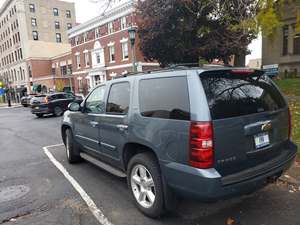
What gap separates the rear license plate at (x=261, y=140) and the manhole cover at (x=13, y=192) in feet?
12.7

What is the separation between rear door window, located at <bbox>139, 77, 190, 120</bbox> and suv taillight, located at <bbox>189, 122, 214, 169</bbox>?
0.59 feet

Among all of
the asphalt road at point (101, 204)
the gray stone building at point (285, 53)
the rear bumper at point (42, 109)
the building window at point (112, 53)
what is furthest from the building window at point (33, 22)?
the asphalt road at point (101, 204)

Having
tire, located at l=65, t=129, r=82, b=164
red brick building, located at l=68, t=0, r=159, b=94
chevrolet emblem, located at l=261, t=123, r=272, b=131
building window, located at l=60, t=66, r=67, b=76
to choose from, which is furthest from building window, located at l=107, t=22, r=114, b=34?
chevrolet emblem, located at l=261, t=123, r=272, b=131

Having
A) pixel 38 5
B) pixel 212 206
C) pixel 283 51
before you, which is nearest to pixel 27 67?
pixel 38 5

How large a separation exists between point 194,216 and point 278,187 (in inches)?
66.3

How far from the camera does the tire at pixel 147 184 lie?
10.6 feet

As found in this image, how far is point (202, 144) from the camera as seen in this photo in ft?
8.82

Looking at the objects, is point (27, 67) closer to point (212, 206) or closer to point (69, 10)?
point (69, 10)

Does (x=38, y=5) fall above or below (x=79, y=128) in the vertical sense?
above

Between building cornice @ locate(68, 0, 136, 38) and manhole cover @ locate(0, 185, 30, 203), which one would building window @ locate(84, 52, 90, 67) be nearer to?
building cornice @ locate(68, 0, 136, 38)

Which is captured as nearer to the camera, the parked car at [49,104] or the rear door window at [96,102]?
the rear door window at [96,102]

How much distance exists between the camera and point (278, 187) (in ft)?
13.6

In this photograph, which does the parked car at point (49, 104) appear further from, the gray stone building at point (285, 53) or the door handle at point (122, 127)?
the gray stone building at point (285, 53)

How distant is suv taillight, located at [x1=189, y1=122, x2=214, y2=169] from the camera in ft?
8.80
